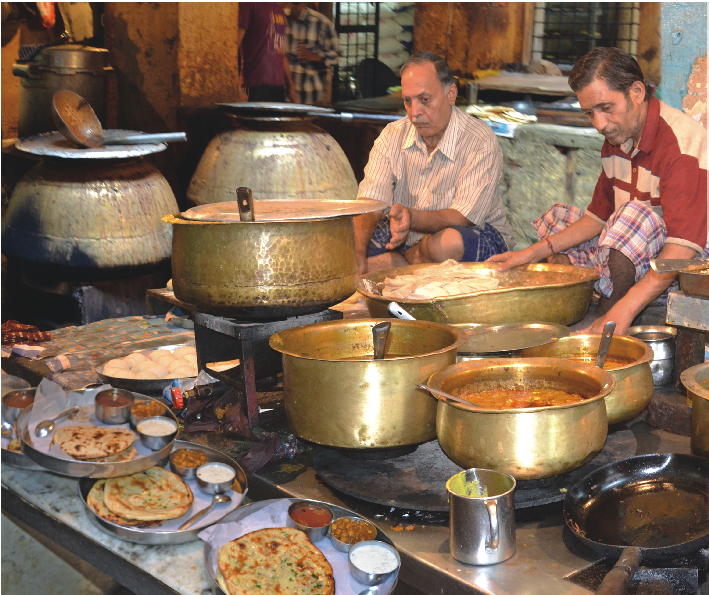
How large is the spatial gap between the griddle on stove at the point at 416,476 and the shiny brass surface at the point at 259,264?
0.55 m

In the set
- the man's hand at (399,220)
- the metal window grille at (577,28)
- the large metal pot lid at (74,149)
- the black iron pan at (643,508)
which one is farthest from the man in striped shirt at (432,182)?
the metal window grille at (577,28)

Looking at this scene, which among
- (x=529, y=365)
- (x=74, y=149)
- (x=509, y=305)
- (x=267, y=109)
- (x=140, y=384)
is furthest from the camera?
(x=267, y=109)

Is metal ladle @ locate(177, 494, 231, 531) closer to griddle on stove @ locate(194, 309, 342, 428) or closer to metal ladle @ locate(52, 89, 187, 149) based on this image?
griddle on stove @ locate(194, 309, 342, 428)

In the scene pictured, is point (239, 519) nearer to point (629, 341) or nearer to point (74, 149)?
point (629, 341)

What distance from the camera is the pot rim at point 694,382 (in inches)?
87.3

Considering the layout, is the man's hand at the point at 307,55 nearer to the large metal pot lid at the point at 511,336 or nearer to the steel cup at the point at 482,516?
the large metal pot lid at the point at 511,336

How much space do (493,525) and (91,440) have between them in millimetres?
1104

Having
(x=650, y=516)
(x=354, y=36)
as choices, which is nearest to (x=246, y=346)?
(x=650, y=516)

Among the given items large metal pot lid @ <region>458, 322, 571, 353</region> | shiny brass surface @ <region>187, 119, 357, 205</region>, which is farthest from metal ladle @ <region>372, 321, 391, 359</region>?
shiny brass surface @ <region>187, 119, 357, 205</region>

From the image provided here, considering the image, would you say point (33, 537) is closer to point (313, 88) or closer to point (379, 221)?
point (379, 221)

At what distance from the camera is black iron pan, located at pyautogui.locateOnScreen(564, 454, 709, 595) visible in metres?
1.95

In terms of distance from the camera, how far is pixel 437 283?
354 centimetres

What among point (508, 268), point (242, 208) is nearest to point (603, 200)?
point (508, 268)

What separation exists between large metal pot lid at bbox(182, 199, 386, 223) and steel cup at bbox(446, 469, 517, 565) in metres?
1.03
